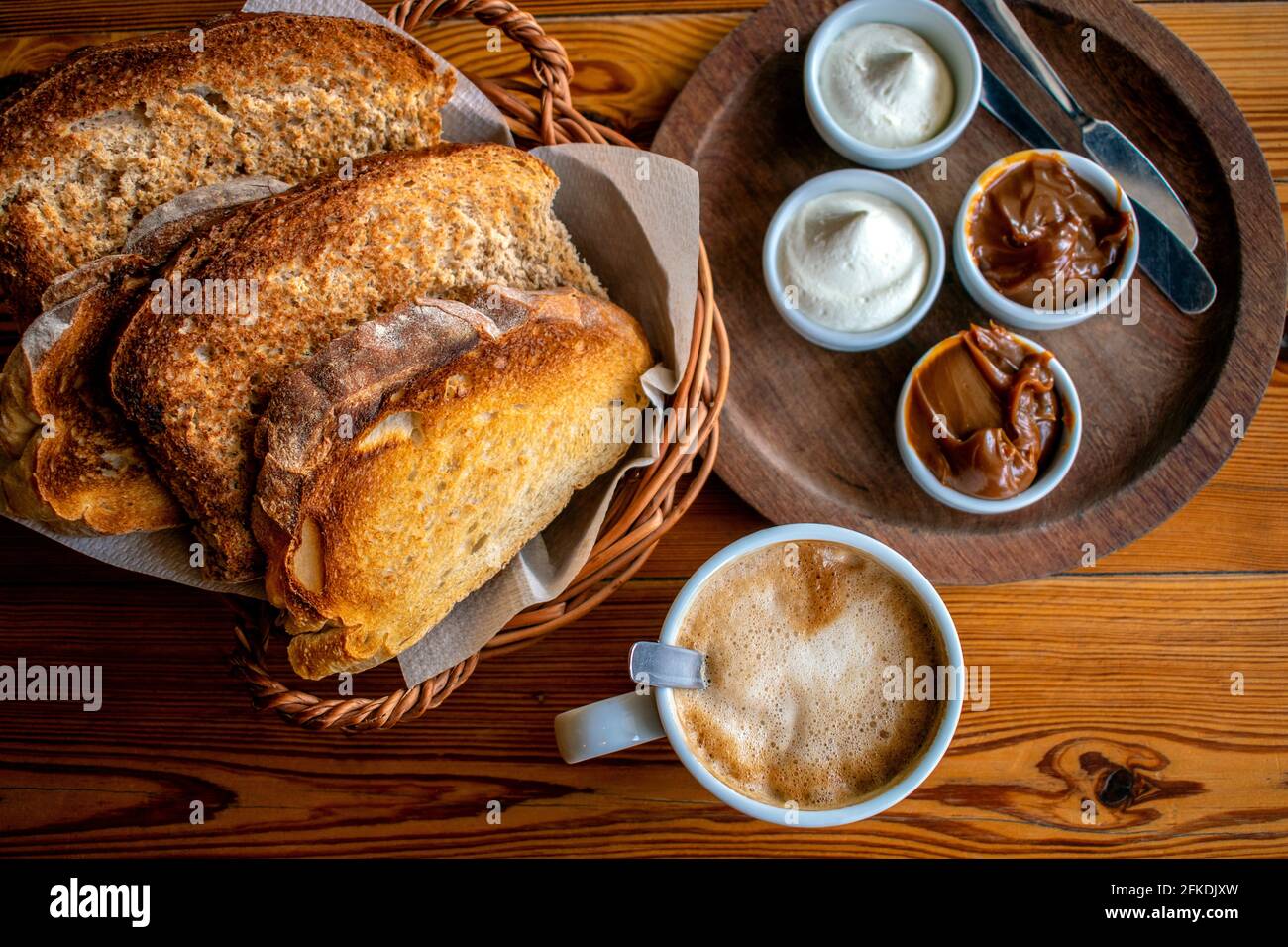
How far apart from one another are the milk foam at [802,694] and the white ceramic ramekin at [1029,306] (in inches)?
27.2

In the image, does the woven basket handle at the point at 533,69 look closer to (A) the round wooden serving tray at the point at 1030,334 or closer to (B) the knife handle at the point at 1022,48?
(A) the round wooden serving tray at the point at 1030,334

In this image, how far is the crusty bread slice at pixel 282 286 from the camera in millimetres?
1422

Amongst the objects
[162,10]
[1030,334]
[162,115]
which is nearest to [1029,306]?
[1030,334]

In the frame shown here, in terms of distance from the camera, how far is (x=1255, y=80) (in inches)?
79.5

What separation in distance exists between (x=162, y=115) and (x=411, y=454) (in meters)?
0.67

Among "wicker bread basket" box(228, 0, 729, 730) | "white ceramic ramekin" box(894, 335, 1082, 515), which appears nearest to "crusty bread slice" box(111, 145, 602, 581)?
"wicker bread basket" box(228, 0, 729, 730)

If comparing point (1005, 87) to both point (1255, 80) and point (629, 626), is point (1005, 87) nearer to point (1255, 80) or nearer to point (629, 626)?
point (1255, 80)

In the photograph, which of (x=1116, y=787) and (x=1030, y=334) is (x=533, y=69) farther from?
(x=1116, y=787)

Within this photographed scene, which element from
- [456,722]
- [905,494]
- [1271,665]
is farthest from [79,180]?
[1271,665]

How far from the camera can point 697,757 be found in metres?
1.49

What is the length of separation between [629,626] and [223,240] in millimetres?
992

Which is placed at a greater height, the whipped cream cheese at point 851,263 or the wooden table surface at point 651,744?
the whipped cream cheese at point 851,263

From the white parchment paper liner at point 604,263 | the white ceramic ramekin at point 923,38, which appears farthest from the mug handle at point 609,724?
the white ceramic ramekin at point 923,38

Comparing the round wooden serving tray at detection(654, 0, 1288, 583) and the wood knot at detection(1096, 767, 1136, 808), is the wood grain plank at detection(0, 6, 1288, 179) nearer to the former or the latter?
the round wooden serving tray at detection(654, 0, 1288, 583)
